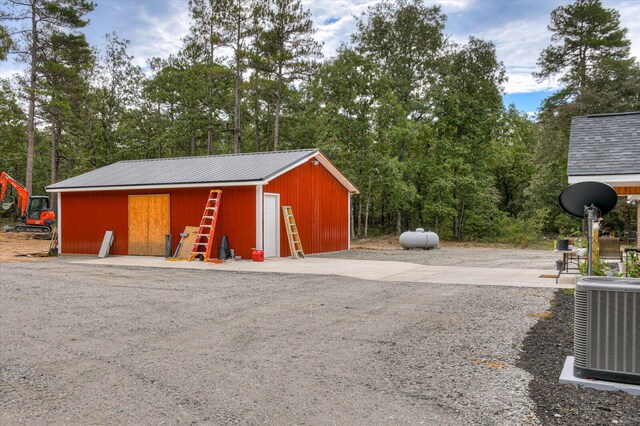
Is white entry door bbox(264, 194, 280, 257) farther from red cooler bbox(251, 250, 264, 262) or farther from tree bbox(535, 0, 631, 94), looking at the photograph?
tree bbox(535, 0, 631, 94)

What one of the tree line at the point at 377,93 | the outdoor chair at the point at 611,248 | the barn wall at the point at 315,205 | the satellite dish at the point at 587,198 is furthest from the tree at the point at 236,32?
the satellite dish at the point at 587,198

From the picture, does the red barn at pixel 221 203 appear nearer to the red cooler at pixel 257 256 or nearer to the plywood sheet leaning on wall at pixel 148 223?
the plywood sheet leaning on wall at pixel 148 223

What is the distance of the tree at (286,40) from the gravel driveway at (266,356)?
64.8 feet

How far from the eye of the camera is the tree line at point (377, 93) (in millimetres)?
23750

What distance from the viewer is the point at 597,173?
26.9 feet

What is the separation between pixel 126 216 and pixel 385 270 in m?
9.49

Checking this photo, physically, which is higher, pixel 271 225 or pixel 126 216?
pixel 126 216

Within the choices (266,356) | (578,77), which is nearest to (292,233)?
(266,356)

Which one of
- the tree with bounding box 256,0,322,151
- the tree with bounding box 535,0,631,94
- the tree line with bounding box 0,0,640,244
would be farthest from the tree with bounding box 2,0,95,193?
the tree with bounding box 535,0,631,94

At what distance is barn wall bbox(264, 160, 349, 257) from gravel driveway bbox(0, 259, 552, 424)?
7.46 m

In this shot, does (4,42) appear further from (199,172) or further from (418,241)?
(418,241)

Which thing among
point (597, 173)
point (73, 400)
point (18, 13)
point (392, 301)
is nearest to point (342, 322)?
point (392, 301)

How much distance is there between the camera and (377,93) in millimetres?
25188

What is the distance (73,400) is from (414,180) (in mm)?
24917
